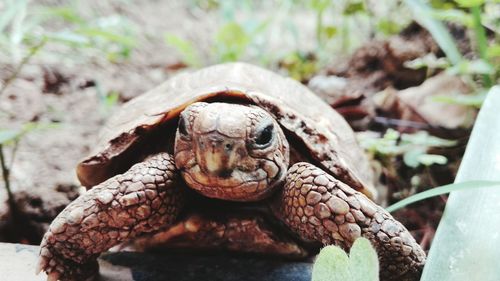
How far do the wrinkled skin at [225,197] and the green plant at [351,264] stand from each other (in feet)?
1.40

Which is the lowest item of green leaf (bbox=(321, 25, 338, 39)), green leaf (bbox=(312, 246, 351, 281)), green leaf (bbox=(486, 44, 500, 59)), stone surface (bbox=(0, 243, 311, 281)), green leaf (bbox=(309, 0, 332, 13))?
stone surface (bbox=(0, 243, 311, 281))

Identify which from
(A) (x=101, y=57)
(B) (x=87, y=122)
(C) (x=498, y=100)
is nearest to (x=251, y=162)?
(C) (x=498, y=100)

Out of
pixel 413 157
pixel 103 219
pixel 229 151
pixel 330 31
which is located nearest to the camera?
pixel 229 151

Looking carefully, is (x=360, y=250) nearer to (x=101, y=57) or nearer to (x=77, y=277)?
(x=77, y=277)

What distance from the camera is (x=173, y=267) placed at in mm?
1991

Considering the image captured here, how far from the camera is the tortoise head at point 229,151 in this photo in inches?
65.9

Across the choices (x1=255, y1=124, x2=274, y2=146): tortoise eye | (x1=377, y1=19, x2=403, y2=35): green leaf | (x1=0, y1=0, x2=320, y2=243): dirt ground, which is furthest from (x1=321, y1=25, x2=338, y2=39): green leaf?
(x1=255, y1=124, x2=274, y2=146): tortoise eye

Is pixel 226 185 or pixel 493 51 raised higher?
pixel 493 51

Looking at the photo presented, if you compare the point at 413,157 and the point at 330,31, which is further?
the point at 330,31

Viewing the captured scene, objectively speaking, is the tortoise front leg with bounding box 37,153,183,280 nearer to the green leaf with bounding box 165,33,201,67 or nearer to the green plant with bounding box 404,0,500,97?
the green plant with bounding box 404,0,500,97

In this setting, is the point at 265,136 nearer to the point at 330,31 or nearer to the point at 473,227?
the point at 473,227

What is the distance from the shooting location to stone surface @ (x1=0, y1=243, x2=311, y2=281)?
6.22 ft

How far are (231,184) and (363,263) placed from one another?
610 mm

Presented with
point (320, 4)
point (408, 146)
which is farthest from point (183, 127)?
point (320, 4)
